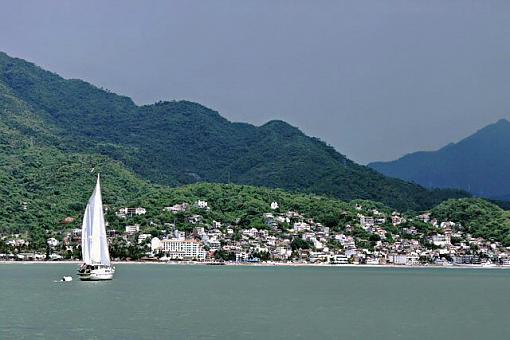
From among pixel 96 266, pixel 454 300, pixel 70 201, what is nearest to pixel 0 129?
pixel 70 201

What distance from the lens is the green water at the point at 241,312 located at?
111 ft

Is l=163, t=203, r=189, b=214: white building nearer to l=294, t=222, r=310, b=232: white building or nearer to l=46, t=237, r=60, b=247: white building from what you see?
l=294, t=222, r=310, b=232: white building

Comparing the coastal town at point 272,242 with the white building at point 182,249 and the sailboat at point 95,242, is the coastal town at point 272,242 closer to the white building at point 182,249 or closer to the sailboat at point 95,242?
the white building at point 182,249

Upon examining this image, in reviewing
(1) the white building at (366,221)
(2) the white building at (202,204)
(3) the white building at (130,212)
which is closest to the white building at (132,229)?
(3) the white building at (130,212)

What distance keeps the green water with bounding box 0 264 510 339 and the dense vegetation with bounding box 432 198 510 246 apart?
80988mm

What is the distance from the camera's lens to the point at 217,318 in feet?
128

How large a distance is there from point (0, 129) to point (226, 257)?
2907 inches

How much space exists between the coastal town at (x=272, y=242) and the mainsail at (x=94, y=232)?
5308 centimetres

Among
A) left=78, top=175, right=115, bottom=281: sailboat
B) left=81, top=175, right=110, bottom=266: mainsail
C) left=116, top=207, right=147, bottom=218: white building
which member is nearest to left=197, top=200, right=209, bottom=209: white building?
left=116, top=207, right=147, bottom=218: white building

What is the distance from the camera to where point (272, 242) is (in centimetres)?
13462

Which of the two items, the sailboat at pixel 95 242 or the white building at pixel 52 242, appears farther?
the white building at pixel 52 242

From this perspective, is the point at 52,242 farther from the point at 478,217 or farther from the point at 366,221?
the point at 478,217

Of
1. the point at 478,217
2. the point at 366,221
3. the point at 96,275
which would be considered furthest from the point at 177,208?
the point at 96,275

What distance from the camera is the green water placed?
111 feet
